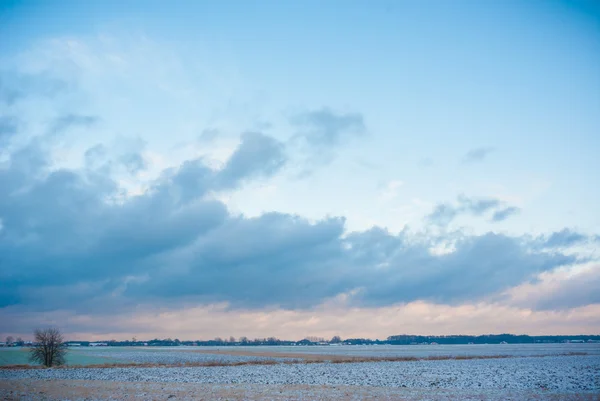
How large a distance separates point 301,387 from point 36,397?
62.7 feet

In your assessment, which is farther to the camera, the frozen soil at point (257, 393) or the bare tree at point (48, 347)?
the bare tree at point (48, 347)

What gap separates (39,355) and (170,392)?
199 ft

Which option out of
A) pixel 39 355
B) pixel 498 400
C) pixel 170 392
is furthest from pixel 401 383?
pixel 39 355

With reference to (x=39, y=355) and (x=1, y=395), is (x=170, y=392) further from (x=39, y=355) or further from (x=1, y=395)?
(x=39, y=355)

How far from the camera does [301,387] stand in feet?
120

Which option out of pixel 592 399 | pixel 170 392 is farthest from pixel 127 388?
pixel 592 399

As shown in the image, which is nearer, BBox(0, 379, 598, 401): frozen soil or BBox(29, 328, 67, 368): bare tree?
BBox(0, 379, 598, 401): frozen soil

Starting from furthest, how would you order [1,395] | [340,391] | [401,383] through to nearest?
[401,383], [340,391], [1,395]

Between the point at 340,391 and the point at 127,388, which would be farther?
the point at 127,388

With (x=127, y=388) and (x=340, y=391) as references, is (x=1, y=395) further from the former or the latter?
(x=340, y=391)

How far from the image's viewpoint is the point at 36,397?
30.2 meters

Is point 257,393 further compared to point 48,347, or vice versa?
point 48,347

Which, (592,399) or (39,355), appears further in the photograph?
(39,355)

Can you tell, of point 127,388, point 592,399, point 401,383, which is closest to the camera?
point 592,399
